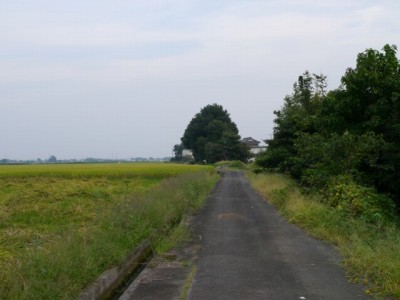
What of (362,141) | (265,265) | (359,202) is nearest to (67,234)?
(265,265)

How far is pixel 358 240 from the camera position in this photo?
9.16 metres

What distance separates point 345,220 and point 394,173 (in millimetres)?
4746

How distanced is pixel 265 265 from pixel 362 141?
7.85 metres

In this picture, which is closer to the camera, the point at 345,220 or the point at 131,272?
the point at 131,272

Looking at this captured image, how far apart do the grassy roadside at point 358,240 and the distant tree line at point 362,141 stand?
2.54ft

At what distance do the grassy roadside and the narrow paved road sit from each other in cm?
27

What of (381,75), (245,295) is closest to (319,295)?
(245,295)

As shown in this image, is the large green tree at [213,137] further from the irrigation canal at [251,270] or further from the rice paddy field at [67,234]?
the irrigation canal at [251,270]

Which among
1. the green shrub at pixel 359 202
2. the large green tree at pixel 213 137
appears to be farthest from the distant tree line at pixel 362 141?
the large green tree at pixel 213 137

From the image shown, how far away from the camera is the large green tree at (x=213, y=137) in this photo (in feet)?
323

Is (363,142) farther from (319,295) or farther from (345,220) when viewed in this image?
(319,295)

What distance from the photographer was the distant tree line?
13.6 meters

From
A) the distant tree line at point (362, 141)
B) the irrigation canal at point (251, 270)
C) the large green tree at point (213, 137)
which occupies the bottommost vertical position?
the irrigation canal at point (251, 270)

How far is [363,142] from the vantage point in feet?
Answer: 48.2
